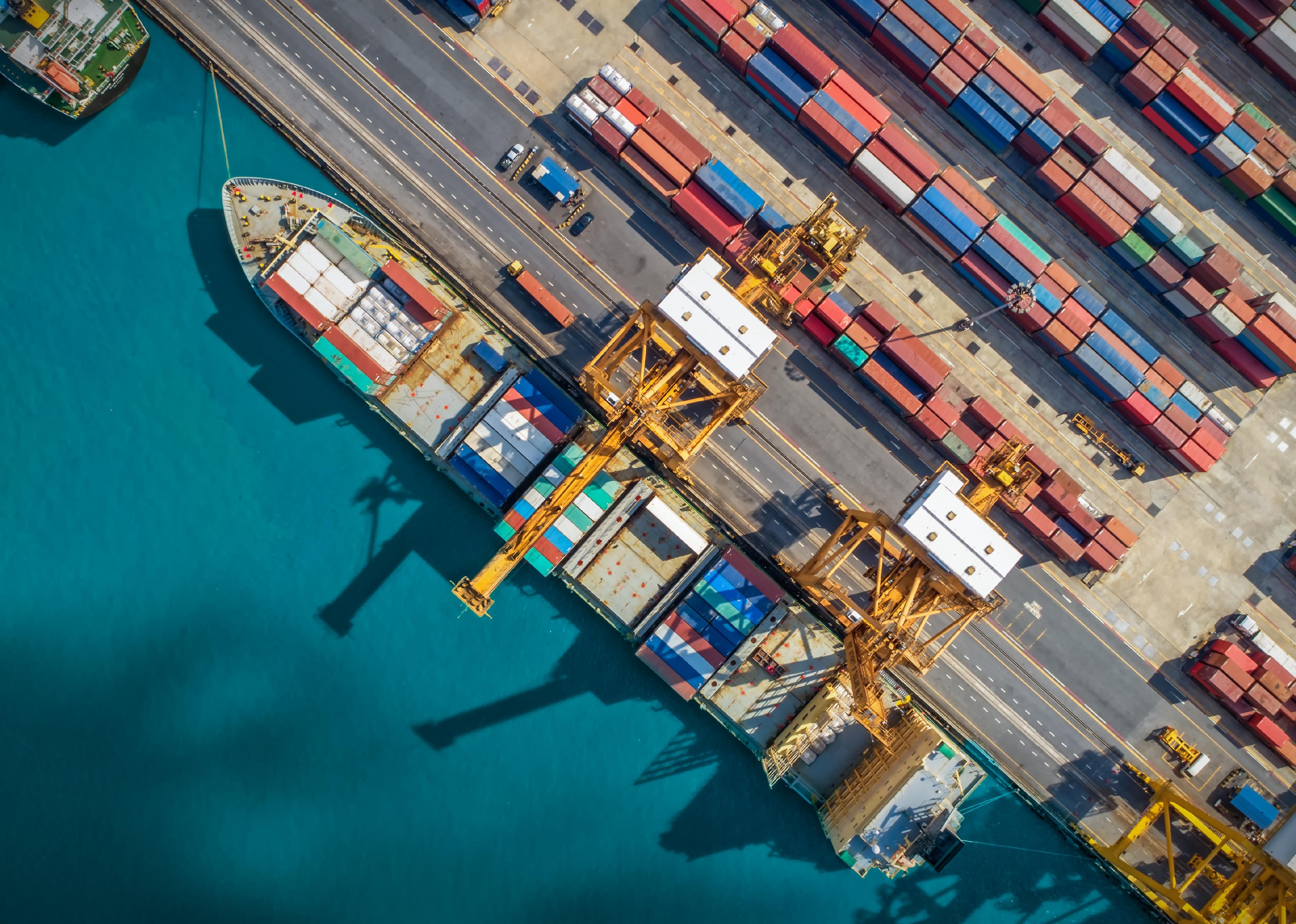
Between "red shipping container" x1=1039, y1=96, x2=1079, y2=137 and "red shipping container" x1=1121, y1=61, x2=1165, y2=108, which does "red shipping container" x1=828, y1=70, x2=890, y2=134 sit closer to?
"red shipping container" x1=1039, y1=96, x2=1079, y2=137

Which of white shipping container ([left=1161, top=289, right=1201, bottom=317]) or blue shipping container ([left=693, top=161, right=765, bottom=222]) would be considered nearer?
blue shipping container ([left=693, top=161, right=765, bottom=222])

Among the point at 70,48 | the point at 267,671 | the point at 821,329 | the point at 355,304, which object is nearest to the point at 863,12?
the point at 821,329

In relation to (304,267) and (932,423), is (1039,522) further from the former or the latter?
(304,267)

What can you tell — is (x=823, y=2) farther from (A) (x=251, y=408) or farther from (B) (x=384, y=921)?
(B) (x=384, y=921)

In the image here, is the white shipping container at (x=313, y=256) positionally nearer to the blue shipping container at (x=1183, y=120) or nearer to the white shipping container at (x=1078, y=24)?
the white shipping container at (x=1078, y=24)

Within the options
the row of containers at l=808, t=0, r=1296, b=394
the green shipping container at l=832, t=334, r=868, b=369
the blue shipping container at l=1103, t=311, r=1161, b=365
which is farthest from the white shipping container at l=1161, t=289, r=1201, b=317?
the green shipping container at l=832, t=334, r=868, b=369
